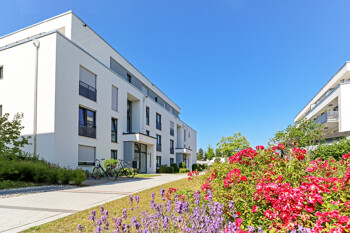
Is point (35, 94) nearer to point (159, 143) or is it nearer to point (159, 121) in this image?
point (159, 121)

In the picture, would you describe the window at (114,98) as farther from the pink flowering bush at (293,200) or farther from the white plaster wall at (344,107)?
the white plaster wall at (344,107)

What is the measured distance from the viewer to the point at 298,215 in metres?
2.13

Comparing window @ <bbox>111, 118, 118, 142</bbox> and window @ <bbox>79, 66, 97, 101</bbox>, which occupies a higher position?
window @ <bbox>79, 66, 97, 101</bbox>

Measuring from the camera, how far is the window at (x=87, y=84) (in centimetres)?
Answer: 1451

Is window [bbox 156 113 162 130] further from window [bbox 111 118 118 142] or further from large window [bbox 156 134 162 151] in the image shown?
window [bbox 111 118 118 142]

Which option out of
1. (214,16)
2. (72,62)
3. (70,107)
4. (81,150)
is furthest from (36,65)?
(214,16)

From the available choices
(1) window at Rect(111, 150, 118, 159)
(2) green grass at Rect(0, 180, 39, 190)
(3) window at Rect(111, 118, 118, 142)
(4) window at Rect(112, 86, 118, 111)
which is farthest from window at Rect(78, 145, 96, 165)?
(2) green grass at Rect(0, 180, 39, 190)

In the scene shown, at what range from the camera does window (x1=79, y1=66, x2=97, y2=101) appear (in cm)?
1451

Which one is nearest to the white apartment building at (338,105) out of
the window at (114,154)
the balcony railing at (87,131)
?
the window at (114,154)

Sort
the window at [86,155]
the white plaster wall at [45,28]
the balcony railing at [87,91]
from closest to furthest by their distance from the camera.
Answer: the window at [86,155] < the balcony railing at [87,91] < the white plaster wall at [45,28]

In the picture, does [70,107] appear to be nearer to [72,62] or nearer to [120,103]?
[72,62]

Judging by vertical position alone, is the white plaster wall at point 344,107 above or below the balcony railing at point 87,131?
above

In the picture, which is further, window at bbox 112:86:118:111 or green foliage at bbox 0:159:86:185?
window at bbox 112:86:118:111

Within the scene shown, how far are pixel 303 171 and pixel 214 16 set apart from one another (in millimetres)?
10583
